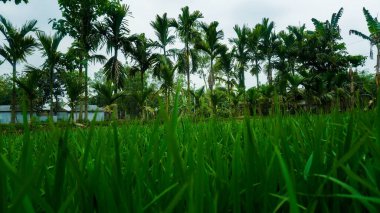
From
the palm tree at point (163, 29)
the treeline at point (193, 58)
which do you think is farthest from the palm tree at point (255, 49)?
the palm tree at point (163, 29)

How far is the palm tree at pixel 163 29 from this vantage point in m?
20.6

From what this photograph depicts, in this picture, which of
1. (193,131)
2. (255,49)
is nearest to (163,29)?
(255,49)

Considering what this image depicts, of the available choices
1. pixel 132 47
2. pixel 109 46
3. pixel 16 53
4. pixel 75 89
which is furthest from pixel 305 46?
pixel 16 53

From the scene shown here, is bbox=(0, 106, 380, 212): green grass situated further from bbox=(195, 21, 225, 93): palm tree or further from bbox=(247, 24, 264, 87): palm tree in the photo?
bbox=(247, 24, 264, 87): palm tree

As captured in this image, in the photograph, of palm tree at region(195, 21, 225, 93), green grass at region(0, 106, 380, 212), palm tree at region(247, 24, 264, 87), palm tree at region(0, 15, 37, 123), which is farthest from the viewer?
palm tree at region(247, 24, 264, 87)

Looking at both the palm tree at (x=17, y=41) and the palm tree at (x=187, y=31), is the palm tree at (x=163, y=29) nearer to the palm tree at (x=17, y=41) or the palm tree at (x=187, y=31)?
the palm tree at (x=187, y=31)

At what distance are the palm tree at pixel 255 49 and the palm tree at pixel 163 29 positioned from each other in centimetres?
662

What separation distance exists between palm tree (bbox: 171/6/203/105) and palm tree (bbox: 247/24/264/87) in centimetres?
487

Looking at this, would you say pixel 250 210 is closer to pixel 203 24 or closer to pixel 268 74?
pixel 203 24

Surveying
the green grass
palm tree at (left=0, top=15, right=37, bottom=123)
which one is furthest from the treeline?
the green grass

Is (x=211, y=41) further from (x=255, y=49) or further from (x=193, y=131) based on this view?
(x=193, y=131)

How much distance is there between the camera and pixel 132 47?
19.8 m

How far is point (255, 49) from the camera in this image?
83.9 feet

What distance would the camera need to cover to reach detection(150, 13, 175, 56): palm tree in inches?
813
